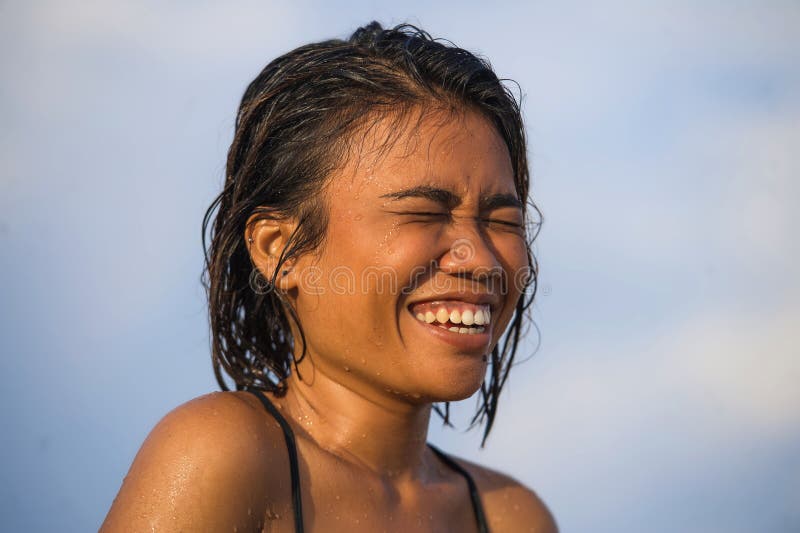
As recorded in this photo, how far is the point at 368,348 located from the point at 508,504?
1194 mm

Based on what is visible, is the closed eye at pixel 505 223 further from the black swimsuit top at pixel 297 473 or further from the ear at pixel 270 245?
the black swimsuit top at pixel 297 473

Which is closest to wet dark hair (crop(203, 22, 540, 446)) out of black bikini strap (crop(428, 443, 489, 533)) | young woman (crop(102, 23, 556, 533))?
young woman (crop(102, 23, 556, 533))

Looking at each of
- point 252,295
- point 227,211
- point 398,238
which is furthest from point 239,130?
point 398,238

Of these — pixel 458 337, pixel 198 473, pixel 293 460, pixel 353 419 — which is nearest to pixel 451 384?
pixel 458 337

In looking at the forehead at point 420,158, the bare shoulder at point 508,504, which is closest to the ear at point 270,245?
the forehead at point 420,158

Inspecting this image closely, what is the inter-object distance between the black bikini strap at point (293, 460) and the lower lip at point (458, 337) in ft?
2.04

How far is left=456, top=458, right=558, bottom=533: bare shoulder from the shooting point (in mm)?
4062

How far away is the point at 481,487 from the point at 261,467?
125 cm

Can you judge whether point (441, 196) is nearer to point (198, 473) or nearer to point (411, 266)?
point (411, 266)

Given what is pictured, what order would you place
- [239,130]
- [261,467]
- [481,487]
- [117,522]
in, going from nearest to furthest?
[117,522] < [261,467] < [239,130] < [481,487]

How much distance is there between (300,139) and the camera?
11.9ft

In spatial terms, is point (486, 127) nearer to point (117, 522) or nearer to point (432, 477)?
point (432, 477)

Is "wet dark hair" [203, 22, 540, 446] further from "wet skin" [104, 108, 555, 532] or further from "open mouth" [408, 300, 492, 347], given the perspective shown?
"open mouth" [408, 300, 492, 347]

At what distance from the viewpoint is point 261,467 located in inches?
127
